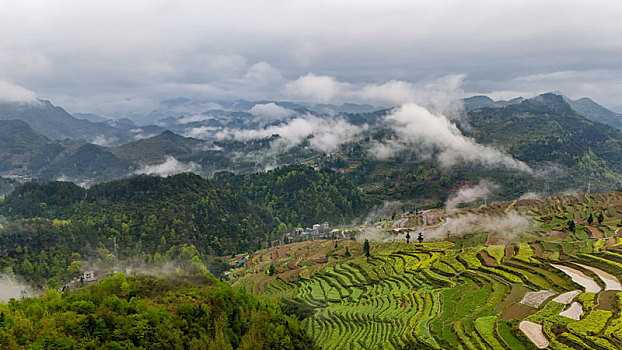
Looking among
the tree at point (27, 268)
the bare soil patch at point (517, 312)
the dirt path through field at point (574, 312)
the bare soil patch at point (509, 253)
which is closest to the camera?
the dirt path through field at point (574, 312)

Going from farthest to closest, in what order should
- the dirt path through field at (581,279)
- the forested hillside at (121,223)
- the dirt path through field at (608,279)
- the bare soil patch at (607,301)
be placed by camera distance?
the forested hillside at (121,223)
the dirt path through field at (581,279)
the dirt path through field at (608,279)
the bare soil patch at (607,301)

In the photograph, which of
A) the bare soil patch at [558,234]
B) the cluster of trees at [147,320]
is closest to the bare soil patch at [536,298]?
the cluster of trees at [147,320]

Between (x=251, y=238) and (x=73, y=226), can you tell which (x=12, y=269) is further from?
(x=251, y=238)

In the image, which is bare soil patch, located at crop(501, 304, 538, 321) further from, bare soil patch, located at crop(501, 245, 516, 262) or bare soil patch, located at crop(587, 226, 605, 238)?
bare soil patch, located at crop(587, 226, 605, 238)

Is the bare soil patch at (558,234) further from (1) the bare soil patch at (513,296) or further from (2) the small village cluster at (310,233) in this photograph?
(2) the small village cluster at (310,233)

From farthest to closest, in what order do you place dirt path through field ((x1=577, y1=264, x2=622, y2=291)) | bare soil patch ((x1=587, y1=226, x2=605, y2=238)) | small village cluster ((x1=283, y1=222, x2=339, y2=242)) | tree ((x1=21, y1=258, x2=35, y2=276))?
small village cluster ((x1=283, y1=222, x2=339, y2=242)) → tree ((x1=21, y1=258, x2=35, y2=276)) → bare soil patch ((x1=587, y1=226, x2=605, y2=238)) → dirt path through field ((x1=577, y1=264, x2=622, y2=291))

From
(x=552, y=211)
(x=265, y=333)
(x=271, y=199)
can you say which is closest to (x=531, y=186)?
(x=552, y=211)

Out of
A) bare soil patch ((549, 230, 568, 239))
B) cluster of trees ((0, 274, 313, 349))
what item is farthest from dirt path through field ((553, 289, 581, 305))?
bare soil patch ((549, 230, 568, 239))
